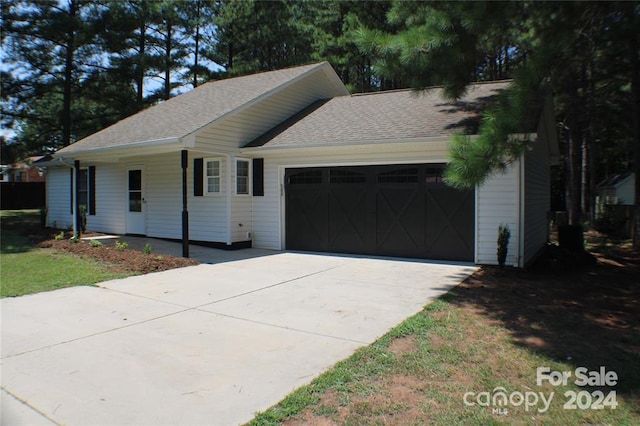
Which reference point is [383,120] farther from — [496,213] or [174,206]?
[174,206]

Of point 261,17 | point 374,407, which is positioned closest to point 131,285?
point 374,407

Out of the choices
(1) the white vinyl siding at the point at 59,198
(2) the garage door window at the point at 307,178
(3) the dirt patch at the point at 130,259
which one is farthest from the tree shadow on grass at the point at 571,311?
(1) the white vinyl siding at the point at 59,198

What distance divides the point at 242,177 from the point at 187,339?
7641mm

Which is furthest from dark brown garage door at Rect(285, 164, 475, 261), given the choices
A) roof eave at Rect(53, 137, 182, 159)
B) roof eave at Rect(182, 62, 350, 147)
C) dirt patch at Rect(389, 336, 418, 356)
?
dirt patch at Rect(389, 336, 418, 356)

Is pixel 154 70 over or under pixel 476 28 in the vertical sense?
over

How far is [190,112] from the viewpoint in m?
12.9

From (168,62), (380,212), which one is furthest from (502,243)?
(168,62)

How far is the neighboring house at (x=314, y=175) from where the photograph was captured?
956 centimetres

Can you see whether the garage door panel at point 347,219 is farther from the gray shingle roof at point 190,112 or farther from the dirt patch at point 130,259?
the gray shingle roof at point 190,112

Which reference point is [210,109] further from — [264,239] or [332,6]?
[332,6]

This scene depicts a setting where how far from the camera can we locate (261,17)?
82.8ft

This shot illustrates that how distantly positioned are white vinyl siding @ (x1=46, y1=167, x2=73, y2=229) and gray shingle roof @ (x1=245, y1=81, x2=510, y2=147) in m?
9.36

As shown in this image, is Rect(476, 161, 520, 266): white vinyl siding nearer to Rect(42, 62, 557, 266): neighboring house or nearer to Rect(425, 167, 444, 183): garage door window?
Rect(42, 62, 557, 266): neighboring house

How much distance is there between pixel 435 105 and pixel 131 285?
8.60 m
